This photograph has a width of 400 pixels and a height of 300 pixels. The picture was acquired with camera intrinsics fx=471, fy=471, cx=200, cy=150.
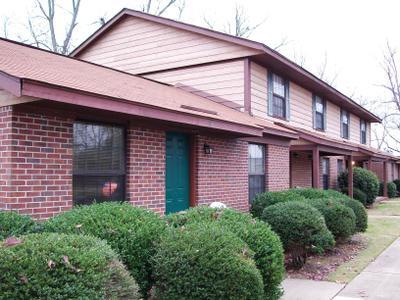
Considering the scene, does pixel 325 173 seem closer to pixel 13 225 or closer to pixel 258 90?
pixel 258 90

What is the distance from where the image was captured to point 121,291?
3.65 metres

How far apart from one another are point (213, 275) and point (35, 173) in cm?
328

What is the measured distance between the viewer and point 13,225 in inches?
197

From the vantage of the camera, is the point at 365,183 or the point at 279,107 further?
the point at 365,183

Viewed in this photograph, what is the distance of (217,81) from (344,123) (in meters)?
11.5

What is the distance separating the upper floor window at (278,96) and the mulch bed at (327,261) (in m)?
4.70

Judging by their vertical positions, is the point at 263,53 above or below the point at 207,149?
above

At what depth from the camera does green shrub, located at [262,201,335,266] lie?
7984 mm

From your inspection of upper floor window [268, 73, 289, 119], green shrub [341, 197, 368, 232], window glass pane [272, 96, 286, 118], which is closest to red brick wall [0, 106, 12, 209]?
green shrub [341, 197, 368, 232]

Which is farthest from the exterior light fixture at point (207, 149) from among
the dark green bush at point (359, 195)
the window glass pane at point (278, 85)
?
the dark green bush at point (359, 195)

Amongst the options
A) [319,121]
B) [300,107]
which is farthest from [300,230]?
[319,121]

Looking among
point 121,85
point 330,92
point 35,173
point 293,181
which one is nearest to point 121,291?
point 35,173

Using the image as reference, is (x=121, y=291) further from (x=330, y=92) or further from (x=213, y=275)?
(x=330, y=92)

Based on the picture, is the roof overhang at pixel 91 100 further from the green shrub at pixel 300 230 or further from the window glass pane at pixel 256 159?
the window glass pane at pixel 256 159
